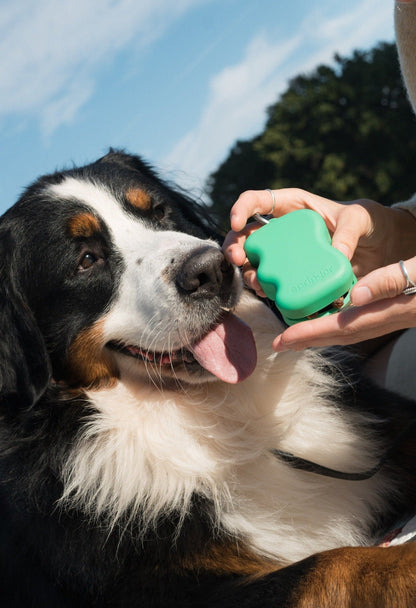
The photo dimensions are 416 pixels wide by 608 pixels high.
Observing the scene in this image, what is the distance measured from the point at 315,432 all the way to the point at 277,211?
106 cm

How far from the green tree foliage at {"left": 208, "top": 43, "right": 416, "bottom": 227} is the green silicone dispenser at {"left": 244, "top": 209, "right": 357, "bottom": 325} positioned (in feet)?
111

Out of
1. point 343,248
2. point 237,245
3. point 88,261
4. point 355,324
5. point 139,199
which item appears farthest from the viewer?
point 139,199

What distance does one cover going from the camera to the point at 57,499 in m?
3.02

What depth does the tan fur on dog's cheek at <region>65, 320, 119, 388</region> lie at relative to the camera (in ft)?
10.6

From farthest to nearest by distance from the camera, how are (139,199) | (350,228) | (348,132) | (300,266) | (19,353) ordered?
(348,132), (139,199), (19,353), (350,228), (300,266)

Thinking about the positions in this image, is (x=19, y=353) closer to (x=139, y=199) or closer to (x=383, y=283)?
(x=139, y=199)

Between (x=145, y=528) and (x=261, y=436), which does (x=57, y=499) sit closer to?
(x=145, y=528)

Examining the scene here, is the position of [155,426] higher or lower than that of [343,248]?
lower

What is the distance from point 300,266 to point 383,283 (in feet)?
1.27

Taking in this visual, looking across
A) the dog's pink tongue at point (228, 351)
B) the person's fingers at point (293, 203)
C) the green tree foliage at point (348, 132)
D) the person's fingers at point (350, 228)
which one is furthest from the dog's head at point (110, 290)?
the green tree foliage at point (348, 132)

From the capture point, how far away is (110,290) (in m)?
3.29

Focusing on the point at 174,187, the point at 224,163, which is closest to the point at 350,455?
the point at 174,187

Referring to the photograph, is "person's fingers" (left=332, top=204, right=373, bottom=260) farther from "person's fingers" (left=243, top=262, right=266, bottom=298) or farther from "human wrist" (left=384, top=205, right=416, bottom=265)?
"person's fingers" (left=243, top=262, right=266, bottom=298)

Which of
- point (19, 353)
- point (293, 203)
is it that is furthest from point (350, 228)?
point (19, 353)
